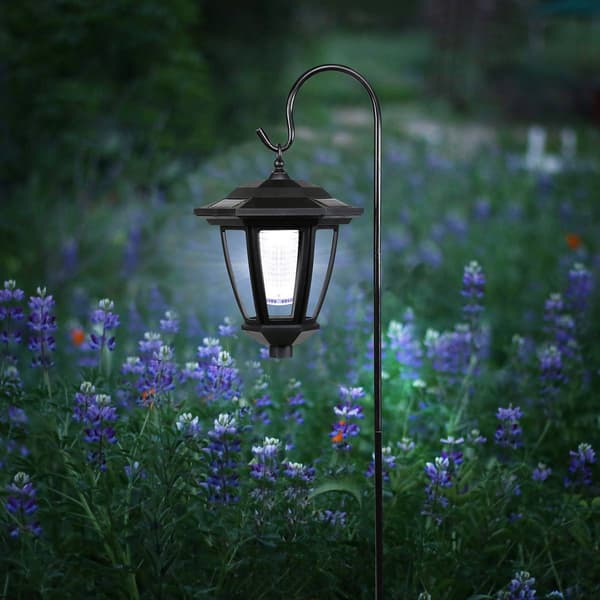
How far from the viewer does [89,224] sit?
8.15m

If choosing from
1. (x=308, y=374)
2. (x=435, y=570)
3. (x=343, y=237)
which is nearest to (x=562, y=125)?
(x=343, y=237)

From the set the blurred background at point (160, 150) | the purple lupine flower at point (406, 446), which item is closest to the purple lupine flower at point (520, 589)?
the purple lupine flower at point (406, 446)

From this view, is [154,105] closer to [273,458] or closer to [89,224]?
[89,224]

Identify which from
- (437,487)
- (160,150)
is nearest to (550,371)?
(437,487)

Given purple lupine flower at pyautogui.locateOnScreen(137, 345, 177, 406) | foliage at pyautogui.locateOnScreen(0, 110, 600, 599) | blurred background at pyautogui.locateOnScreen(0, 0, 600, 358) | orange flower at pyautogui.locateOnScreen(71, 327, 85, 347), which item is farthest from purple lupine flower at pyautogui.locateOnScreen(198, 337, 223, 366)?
blurred background at pyautogui.locateOnScreen(0, 0, 600, 358)

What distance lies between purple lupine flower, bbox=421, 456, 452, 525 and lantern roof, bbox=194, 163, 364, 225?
2.86 ft

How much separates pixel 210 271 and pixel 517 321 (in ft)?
8.71

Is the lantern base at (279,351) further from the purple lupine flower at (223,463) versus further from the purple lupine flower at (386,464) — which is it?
the purple lupine flower at (386,464)

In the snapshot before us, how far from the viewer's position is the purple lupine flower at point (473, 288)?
12.1 feet

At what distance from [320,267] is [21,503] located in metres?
1.16

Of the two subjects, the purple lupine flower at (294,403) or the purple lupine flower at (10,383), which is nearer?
the purple lupine flower at (10,383)

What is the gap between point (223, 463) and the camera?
2844mm

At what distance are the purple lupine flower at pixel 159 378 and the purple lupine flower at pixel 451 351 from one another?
1.26 metres

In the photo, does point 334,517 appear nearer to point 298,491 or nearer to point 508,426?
point 298,491
